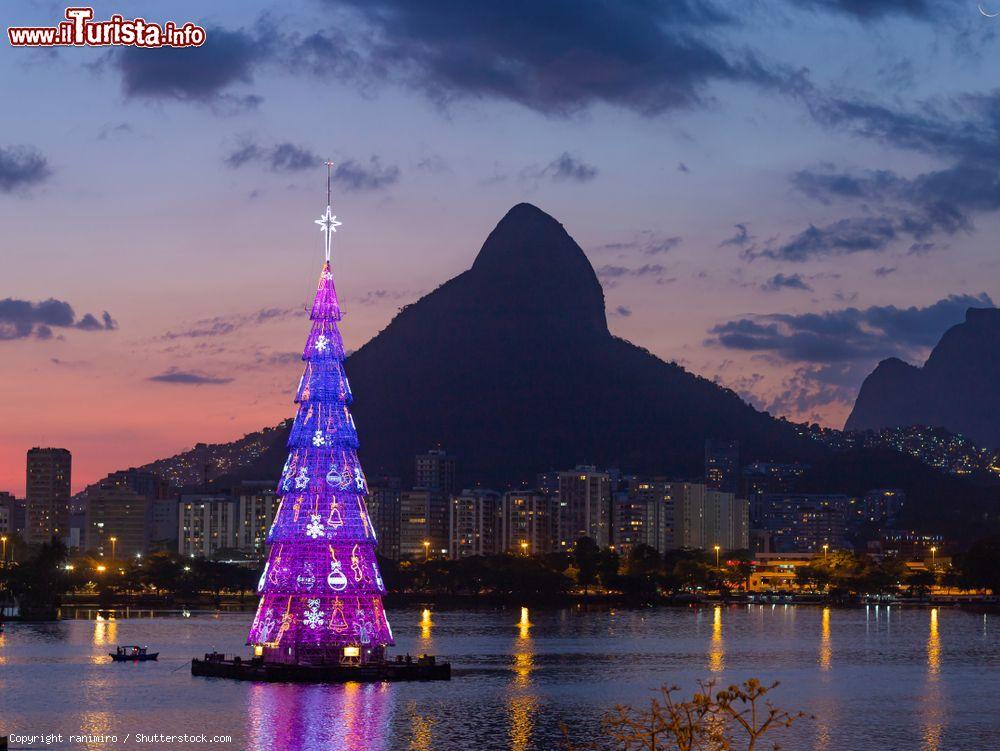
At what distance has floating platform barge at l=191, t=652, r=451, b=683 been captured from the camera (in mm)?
59000

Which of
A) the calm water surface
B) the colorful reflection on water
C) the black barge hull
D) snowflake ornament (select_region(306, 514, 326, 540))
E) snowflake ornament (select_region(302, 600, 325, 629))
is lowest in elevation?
the calm water surface

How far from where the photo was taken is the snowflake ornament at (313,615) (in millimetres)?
59469

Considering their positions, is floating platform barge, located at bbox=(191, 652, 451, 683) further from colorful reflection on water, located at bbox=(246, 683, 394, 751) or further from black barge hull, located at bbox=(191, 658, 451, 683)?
colorful reflection on water, located at bbox=(246, 683, 394, 751)

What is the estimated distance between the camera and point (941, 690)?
75.8 meters

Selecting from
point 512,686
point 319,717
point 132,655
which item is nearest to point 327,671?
point 319,717

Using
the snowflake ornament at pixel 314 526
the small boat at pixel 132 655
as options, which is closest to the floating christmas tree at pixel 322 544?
the snowflake ornament at pixel 314 526

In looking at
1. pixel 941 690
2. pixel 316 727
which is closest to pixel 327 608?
pixel 316 727

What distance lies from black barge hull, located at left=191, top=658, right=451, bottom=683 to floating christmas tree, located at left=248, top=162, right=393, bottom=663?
0.57m

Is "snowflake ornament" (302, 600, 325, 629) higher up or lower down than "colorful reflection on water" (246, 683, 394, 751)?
higher up

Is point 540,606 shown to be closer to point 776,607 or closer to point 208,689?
point 776,607

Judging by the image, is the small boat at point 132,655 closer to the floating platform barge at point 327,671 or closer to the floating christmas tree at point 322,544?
the floating platform barge at point 327,671

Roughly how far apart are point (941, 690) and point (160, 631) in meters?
62.2

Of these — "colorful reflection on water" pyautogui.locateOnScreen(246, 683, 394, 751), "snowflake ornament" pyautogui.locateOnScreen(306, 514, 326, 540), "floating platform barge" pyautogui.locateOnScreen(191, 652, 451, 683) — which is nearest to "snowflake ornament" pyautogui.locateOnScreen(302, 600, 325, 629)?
"floating platform barge" pyautogui.locateOnScreen(191, 652, 451, 683)

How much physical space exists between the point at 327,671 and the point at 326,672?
0.05 m
